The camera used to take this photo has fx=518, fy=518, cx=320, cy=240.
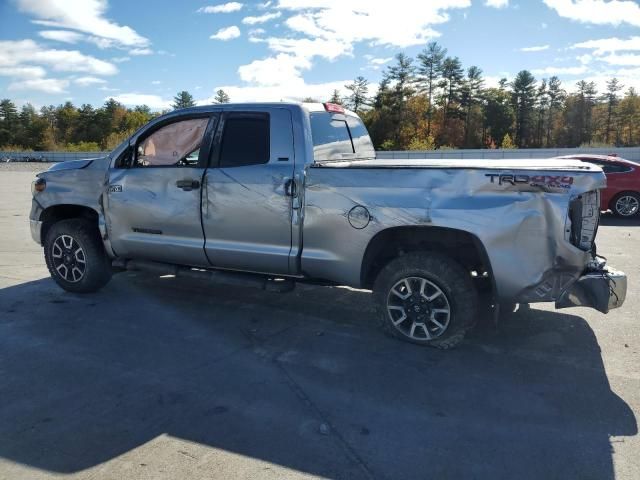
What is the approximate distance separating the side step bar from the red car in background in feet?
30.9

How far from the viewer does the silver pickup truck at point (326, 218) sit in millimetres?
3764

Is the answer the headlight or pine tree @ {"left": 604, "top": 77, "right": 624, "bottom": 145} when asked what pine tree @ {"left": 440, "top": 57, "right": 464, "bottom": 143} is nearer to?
pine tree @ {"left": 604, "top": 77, "right": 624, "bottom": 145}

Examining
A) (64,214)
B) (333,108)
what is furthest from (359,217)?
(64,214)

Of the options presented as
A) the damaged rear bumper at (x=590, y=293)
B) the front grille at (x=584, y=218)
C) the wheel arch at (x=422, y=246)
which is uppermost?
the front grille at (x=584, y=218)

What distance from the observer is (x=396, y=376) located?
12.4 feet

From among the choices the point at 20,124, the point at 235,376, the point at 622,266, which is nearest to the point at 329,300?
the point at 235,376

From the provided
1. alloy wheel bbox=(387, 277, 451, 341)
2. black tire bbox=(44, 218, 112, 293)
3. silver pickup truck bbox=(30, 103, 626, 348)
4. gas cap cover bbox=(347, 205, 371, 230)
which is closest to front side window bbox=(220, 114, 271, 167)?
silver pickup truck bbox=(30, 103, 626, 348)

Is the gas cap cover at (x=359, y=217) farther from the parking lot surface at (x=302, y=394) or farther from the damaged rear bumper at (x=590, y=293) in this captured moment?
the damaged rear bumper at (x=590, y=293)

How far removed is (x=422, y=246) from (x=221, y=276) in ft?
6.37

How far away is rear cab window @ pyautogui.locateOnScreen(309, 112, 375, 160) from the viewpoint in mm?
4762

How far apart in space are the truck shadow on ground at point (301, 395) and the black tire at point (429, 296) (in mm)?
149

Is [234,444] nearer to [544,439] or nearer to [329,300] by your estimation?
[544,439]

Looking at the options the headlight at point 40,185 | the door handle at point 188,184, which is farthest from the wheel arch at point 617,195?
the headlight at point 40,185

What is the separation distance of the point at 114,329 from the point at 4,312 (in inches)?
54.6
